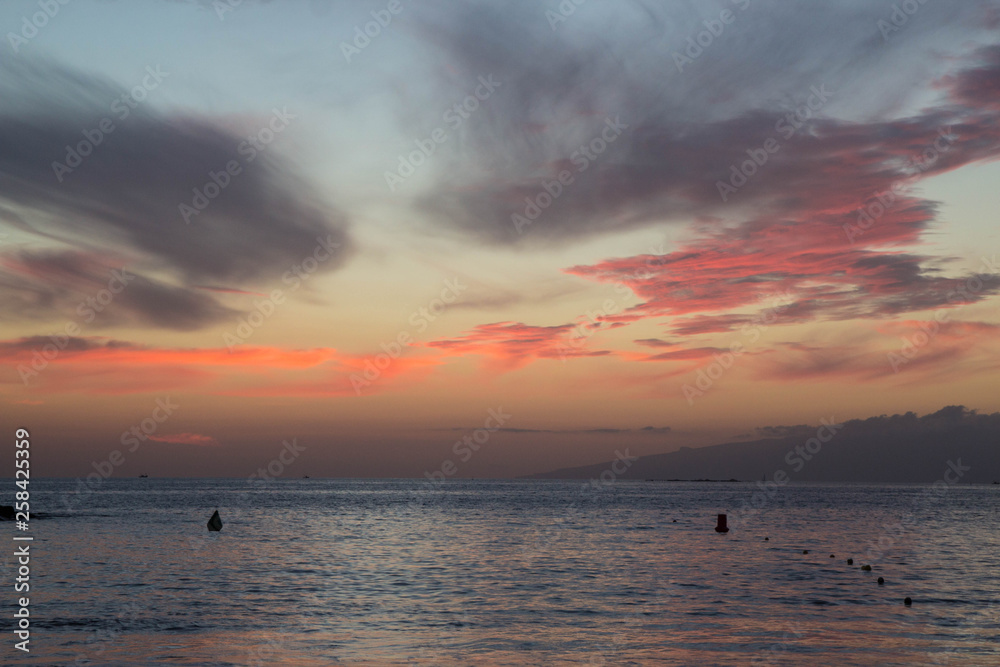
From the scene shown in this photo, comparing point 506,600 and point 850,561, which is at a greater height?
point 506,600

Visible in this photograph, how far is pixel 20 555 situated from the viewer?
48844 mm

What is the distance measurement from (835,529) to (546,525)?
30957mm

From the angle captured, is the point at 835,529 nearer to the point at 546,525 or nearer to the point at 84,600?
the point at 546,525

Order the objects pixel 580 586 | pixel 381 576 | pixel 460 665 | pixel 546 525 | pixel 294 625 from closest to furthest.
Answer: pixel 460 665 < pixel 294 625 < pixel 580 586 < pixel 381 576 < pixel 546 525

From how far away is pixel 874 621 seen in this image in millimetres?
29688

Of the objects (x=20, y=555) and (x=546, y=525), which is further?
(x=546, y=525)

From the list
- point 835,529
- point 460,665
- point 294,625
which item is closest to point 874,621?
point 460,665

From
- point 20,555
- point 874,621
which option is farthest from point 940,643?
point 20,555

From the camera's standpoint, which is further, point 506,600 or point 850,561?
point 850,561

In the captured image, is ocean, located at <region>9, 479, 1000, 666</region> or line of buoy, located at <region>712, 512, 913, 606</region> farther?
line of buoy, located at <region>712, 512, 913, 606</region>

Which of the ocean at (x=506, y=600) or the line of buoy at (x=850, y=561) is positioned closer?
the ocean at (x=506, y=600)

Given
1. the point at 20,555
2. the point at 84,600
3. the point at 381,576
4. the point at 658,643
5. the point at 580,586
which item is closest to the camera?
the point at 658,643

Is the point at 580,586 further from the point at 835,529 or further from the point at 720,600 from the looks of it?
the point at 835,529

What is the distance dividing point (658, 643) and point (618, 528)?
55863 millimetres
